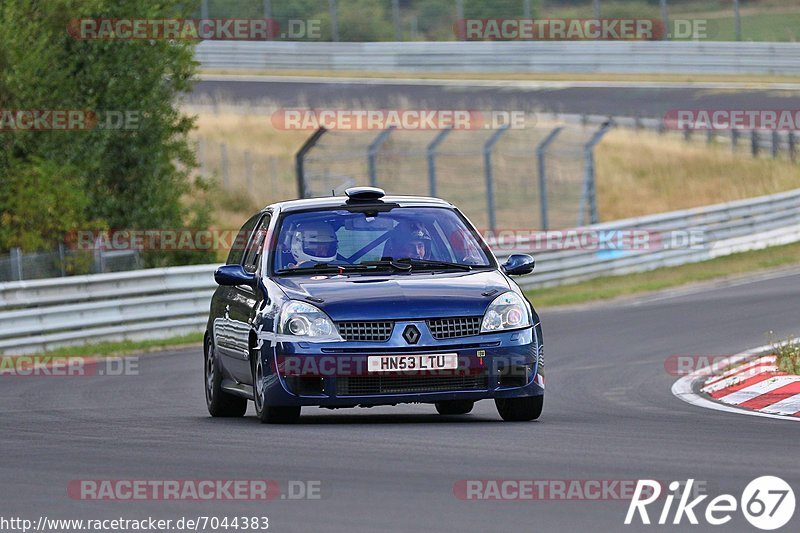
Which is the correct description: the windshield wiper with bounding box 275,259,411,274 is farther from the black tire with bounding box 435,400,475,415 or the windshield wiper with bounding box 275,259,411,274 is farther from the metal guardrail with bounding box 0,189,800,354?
the metal guardrail with bounding box 0,189,800,354

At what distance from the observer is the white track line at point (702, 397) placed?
11.0 meters

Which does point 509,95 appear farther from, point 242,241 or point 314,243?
point 314,243

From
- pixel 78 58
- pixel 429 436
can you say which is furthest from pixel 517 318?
pixel 78 58

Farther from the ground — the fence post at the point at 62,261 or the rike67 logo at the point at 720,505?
the rike67 logo at the point at 720,505

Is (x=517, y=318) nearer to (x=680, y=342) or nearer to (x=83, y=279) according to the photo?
(x=680, y=342)

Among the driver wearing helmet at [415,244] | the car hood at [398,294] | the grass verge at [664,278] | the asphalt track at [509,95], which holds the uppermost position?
the asphalt track at [509,95]

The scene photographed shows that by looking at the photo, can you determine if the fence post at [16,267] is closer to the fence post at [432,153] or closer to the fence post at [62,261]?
the fence post at [62,261]

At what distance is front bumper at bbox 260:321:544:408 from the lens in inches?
395

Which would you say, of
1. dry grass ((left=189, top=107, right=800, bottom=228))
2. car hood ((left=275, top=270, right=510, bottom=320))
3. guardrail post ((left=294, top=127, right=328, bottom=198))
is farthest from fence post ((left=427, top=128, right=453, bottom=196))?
car hood ((left=275, top=270, right=510, bottom=320))

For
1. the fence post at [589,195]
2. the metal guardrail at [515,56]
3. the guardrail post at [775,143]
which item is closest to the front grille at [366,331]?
the fence post at [589,195]

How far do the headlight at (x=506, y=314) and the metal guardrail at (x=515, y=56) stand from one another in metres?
33.4

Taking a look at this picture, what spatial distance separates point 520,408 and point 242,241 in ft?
9.87

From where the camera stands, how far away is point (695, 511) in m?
6.69

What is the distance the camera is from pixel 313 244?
11117 millimetres
